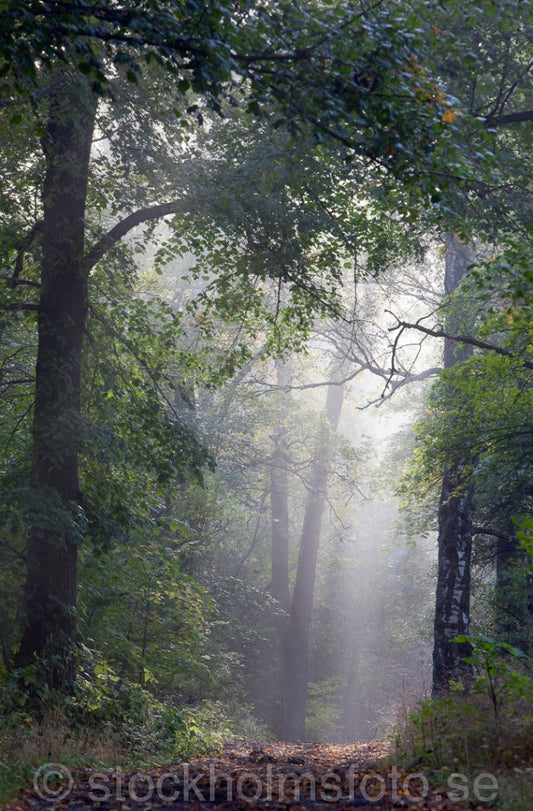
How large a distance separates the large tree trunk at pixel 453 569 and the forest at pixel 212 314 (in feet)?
0.19

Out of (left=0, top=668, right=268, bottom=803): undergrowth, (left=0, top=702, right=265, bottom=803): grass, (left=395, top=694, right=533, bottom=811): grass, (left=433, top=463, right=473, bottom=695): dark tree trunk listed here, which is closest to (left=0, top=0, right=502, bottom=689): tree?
(left=0, top=668, right=268, bottom=803): undergrowth

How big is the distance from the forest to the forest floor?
4 cm

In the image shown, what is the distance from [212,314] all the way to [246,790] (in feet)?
21.4

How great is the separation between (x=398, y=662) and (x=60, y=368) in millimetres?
24266

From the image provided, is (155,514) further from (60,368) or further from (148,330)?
(60,368)

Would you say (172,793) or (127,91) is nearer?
(172,793)

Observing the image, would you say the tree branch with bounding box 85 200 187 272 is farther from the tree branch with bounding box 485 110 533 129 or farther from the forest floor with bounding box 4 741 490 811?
the forest floor with bounding box 4 741 490 811

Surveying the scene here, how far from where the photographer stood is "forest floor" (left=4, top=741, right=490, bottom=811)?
488 centimetres

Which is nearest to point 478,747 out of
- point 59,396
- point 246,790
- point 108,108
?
point 246,790

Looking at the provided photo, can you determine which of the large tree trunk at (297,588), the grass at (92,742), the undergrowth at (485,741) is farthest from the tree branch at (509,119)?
the large tree trunk at (297,588)

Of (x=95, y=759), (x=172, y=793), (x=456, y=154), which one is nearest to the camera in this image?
(x=172, y=793)

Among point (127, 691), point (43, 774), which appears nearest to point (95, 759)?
point (43, 774)

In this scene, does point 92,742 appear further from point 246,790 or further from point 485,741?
point 485,741

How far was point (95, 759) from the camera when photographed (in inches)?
268
